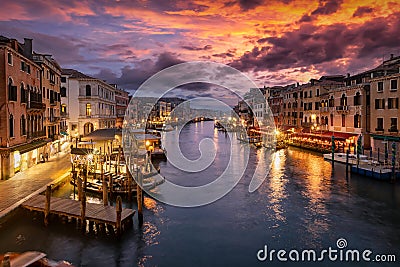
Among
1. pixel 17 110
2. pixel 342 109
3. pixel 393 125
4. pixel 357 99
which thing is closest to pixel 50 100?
pixel 17 110

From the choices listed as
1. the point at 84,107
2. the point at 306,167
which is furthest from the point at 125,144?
the point at 306,167

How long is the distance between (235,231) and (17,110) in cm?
1873

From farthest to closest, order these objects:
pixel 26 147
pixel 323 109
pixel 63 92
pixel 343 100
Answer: pixel 63 92, pixel 323 109, pixel 343 100, pixel 26 147

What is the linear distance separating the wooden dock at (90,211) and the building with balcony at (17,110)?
5654 mm

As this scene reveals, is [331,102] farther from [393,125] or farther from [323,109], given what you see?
[393,125]

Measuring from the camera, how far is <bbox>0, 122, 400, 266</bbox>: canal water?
14.3 m

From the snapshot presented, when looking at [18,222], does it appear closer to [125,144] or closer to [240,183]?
[240,183]

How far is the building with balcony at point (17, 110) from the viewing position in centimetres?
2142

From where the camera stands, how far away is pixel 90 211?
1706 centimetres

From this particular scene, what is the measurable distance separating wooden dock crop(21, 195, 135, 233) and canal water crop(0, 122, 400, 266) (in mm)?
671

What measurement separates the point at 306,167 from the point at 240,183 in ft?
37.1

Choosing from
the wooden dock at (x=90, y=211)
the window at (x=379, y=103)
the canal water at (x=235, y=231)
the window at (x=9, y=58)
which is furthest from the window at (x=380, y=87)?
the window at (x=9, y=58)

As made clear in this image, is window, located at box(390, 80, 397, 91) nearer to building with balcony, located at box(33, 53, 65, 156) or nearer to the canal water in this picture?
the canal water

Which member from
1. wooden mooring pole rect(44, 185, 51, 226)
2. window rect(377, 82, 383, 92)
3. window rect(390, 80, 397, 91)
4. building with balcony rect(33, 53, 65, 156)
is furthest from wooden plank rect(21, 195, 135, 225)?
window rect(377, 82, 383, 92)
